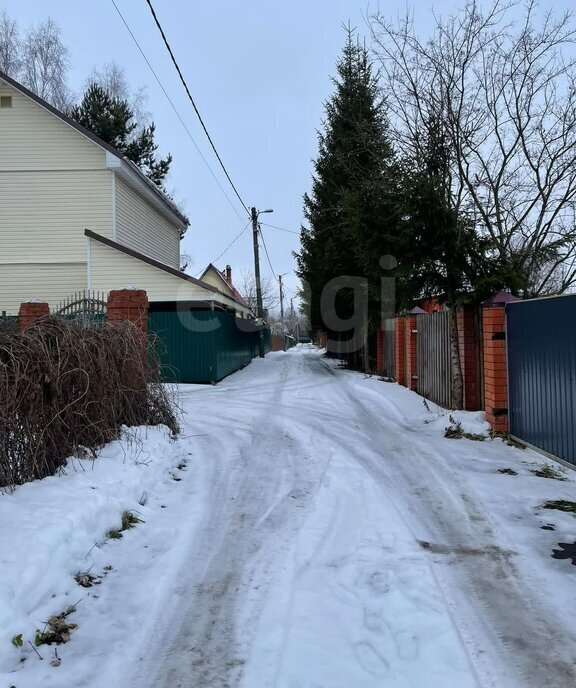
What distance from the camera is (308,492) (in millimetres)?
→ 5000

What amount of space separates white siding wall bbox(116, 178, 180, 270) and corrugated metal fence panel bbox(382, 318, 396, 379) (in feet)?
29.0

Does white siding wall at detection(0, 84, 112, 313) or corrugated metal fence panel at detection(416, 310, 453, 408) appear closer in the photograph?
corrugated metal fence panel at detection(416, 310, 453, 408)

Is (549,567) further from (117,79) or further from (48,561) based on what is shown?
(117,79)

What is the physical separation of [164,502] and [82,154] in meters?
15.1

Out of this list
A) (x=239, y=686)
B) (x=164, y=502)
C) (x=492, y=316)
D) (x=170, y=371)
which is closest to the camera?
(x=239, y=686)

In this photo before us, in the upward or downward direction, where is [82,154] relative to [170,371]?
upward

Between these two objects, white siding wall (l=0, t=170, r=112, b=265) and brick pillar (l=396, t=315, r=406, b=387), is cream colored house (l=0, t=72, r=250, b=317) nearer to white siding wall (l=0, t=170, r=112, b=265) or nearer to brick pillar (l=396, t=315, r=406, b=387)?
white siding wall (l=0, t=170, r=112, b=265)

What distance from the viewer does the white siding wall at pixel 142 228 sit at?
57.1 feet

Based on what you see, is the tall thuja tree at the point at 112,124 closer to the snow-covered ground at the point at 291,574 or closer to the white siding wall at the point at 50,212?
the white siding wall at the point at 50,212

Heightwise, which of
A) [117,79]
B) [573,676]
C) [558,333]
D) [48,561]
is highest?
[117,79]

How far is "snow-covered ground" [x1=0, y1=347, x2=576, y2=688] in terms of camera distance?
246 centimetres

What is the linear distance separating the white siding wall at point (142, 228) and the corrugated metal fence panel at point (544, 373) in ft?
44.4

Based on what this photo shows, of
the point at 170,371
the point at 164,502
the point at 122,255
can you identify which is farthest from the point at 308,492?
the point at 122,255

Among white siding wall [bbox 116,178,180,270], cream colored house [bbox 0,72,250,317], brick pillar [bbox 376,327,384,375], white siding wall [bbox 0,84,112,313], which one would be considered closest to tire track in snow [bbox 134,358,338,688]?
brick pillar [bbox 376,327,384,375]
